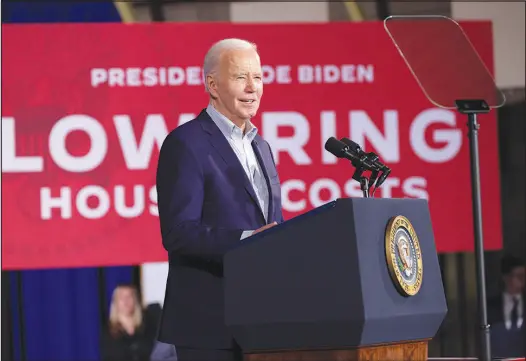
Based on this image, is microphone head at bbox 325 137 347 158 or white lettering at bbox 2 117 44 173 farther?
white lettering at bbox 2 117 44 173

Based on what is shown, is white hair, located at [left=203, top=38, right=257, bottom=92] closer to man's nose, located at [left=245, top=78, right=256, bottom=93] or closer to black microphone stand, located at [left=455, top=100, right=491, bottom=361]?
man's nose, located at [left=245, top=78, right=256, bottom=93]

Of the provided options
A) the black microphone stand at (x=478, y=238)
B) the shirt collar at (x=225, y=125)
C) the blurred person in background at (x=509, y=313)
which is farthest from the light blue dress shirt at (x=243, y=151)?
the blurred person in background at (x=509, y=313)

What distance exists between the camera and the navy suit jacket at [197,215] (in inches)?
77.0

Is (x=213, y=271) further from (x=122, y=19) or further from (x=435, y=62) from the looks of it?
(x=122, y=19)

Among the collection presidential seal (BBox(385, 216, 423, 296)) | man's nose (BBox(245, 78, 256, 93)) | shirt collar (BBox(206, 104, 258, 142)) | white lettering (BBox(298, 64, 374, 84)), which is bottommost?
Result: presidential seal (BBox(385, 216, 423, 296))

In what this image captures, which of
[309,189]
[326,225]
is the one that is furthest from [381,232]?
[309,189]

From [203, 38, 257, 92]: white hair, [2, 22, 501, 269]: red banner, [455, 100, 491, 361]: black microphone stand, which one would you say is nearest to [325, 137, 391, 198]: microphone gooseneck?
[203, 38, 257, 92]: white hair

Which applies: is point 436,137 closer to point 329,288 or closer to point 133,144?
point 133,144

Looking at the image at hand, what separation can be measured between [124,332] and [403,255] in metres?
3.38

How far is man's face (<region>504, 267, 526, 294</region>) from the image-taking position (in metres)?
5.27

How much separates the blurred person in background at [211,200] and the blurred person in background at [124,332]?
3.01 meters

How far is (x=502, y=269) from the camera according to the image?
5.26 meters

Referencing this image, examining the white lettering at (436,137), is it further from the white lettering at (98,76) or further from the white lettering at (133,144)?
the white lettering at (98,76)

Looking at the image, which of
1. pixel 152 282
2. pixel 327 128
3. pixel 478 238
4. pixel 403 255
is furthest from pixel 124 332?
pixel 403 255
